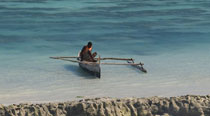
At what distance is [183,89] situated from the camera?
9.99m

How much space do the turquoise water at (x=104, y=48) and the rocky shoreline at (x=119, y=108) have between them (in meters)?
2.82

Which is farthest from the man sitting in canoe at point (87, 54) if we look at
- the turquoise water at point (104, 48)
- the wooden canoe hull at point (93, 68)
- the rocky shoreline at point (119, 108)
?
the rocky shoreline at point (119, 108)

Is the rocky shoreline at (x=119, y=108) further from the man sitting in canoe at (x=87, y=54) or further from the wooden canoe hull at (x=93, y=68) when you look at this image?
the man sitting in canoe at (x=87, y=54)

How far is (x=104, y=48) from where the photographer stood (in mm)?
16797

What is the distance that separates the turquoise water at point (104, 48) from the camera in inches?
400

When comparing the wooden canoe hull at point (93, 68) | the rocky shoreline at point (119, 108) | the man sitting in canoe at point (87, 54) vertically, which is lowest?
the rocky shoreline at point (119, 108)

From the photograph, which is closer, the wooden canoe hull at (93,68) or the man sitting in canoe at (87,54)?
the wooden canoe hull at (93,68)

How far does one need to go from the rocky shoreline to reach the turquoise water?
9.25ft

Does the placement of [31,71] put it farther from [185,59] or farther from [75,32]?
[75,32]

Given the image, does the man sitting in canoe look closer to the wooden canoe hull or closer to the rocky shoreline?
the wooden canoe hull

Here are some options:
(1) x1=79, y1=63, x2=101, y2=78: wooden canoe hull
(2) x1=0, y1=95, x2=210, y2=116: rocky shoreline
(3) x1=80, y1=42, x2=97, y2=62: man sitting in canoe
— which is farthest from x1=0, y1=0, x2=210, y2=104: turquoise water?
(2) x1=0, y1=95, x2=210, y2=116: rocky shoreline

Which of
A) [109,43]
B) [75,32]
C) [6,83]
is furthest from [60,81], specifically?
[75,32]

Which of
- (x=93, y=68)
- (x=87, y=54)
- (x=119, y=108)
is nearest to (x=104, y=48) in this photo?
(x=87, y=54)

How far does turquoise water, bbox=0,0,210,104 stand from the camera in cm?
1017
